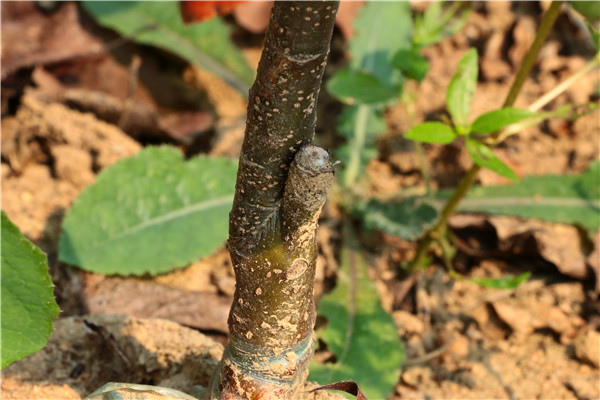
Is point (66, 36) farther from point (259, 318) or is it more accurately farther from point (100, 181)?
point (259, 318)

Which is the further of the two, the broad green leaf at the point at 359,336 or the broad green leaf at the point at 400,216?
the broad green leaf at the point at 400,216

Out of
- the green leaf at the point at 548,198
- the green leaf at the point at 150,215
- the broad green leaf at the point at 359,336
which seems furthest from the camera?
the green leaf at the point at 548,198

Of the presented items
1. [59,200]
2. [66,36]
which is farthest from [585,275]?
[66,36]

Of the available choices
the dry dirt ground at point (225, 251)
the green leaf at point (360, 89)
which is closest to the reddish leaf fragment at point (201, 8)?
the dry dirt ground at point (225, 251)

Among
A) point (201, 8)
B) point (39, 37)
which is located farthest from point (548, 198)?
point (39, 37)

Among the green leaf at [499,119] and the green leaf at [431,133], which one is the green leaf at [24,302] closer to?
the green leaf at [431,133]

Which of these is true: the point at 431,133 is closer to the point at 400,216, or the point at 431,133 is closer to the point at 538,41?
the point at 538,41

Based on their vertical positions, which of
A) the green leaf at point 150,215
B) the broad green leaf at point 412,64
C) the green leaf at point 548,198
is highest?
the broad green leaf at point 412,64
